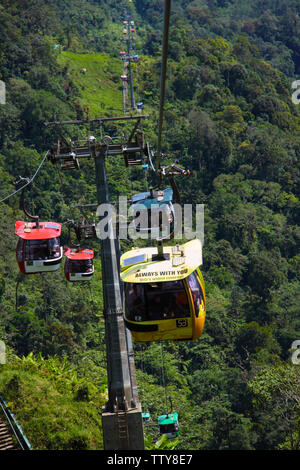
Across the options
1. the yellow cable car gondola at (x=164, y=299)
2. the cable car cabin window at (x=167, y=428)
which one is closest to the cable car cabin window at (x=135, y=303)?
the yellow cable car gondola at (x=164, y=299)

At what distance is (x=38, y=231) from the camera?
2045 cm

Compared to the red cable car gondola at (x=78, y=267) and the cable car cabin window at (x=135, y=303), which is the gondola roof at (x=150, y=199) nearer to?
the cable car cabin window at (x=135, y=303)

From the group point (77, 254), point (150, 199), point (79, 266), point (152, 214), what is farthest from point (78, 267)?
point (152, 214)

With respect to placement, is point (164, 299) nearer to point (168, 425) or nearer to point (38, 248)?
point (38, 248)

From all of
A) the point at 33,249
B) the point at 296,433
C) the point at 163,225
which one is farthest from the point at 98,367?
the point at 163,225

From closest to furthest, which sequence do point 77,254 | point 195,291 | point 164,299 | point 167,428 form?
point 164,299 < point 195,291 < point 77,254 < point 167,428

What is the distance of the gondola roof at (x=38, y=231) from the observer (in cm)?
2031

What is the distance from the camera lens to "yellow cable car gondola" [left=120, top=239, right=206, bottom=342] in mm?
14773

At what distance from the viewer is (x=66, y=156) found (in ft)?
62.5

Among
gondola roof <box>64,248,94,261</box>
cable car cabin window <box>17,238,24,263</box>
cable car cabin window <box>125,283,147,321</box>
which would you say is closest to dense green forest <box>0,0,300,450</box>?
gondola roof <box>64,248,94,261</box>

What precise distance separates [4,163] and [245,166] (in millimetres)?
22770

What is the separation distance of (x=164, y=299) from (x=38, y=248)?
6.66m

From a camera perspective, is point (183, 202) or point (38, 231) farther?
point (183, 202)
